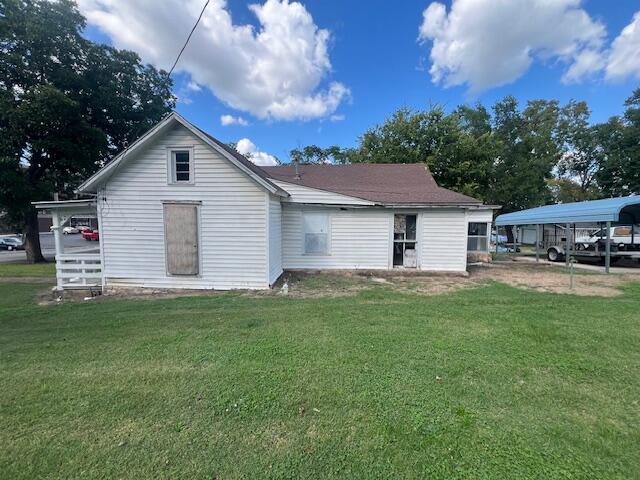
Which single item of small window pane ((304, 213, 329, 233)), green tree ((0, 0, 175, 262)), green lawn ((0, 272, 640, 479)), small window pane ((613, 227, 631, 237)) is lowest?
green lawn ((0, 272, 640, 479))

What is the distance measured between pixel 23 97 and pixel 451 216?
18605mm

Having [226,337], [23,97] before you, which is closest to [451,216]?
[226,337]

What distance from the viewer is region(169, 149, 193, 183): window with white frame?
8336mm

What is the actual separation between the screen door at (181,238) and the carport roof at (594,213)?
14.6 meters

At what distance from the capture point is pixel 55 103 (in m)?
12.8

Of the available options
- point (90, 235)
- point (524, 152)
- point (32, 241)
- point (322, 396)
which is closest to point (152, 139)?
point (322, 396)

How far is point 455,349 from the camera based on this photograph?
14.7ft

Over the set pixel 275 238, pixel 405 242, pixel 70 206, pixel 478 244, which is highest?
pixel 70 206

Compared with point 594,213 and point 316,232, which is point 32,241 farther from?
point 594,213

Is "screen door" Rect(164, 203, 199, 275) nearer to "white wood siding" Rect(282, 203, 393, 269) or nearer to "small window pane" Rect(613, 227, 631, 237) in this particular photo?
"white wood siding" Rect(282, 203, 393, 269)

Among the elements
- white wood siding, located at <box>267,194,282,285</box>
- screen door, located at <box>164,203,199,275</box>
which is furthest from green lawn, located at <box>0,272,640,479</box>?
white wood siding, located at <box>267,194,282,285</box>

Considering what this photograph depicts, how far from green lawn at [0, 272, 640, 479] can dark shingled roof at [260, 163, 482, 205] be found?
18.9ft

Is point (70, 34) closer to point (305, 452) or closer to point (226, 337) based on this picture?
point (226, 337)

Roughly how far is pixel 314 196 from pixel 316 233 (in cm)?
137
